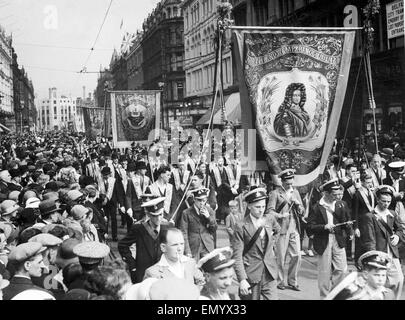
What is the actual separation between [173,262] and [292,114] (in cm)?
308

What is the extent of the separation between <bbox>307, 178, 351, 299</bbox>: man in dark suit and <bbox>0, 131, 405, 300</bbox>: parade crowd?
0.04 feet

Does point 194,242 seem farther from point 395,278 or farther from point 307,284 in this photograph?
point 395,278

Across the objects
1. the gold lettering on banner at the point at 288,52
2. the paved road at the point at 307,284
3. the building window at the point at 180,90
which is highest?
the building window at the point at 180,90

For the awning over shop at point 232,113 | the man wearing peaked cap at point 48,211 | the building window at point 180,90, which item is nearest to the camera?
the man wearing peaked cap at point 48,211

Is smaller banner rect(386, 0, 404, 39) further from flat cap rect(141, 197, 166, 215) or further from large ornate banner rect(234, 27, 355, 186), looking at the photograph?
flat cap rect(141, 197, 166, 215)

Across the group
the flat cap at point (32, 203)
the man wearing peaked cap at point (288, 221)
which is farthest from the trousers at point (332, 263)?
the flat cap at point (32, 203)

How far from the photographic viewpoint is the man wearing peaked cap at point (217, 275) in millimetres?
4039

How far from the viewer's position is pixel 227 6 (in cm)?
729

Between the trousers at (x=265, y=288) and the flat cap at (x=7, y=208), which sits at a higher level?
the flat cap at (x=7, y=208)

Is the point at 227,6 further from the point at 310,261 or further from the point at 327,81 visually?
the point at 310,261

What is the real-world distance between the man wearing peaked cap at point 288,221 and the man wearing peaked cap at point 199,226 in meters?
1.01

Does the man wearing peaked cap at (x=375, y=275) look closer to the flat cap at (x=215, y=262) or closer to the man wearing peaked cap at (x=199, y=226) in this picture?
the flat cap at (x=215, y=262)

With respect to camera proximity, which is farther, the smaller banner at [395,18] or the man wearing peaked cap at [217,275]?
the smaller banner at [395,18]
